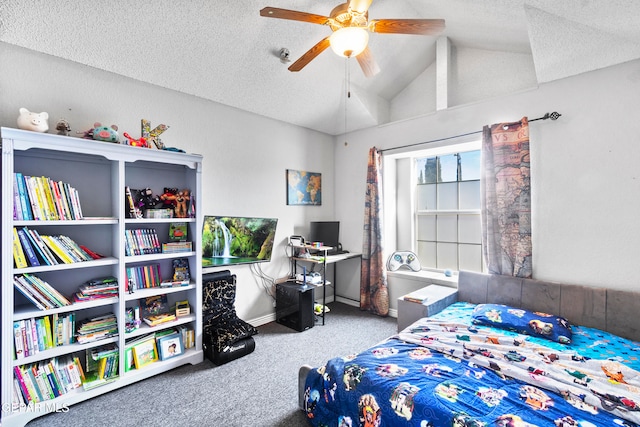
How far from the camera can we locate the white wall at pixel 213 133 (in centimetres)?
212

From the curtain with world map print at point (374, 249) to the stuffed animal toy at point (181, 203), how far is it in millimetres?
2215

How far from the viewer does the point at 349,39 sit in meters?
1.72

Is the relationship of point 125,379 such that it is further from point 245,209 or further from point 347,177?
point 347,177

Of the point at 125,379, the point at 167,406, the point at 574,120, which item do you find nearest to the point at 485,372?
the point at 167,406

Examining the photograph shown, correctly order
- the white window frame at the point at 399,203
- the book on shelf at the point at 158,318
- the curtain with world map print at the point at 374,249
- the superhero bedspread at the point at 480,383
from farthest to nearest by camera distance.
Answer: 1. the white window frame at the point at 399,203
2. the curtain with world map print at the point at 374,249
3. the book on shelf at the point at 158,318
4. the superhero bedspread at the point at 480,383

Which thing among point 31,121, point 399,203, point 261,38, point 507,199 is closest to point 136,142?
point 31,121

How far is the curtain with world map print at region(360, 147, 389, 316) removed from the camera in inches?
146

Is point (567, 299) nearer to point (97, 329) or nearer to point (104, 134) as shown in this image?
point (97, 329)

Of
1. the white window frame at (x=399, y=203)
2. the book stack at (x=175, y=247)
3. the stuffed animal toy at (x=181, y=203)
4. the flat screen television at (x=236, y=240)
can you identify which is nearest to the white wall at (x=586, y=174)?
the white window frame at (x=399, y=203)

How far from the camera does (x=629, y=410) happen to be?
4.28 ft

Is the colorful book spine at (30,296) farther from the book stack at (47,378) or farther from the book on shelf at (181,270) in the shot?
the book on shelf at (181,270)

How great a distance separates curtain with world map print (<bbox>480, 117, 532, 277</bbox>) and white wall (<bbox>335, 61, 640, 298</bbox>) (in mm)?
108

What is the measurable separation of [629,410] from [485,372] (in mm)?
574

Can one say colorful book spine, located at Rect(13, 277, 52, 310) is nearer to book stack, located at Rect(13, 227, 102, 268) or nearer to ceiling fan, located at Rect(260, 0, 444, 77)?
book stack, located at Rect(13, 227, 102, 268)
